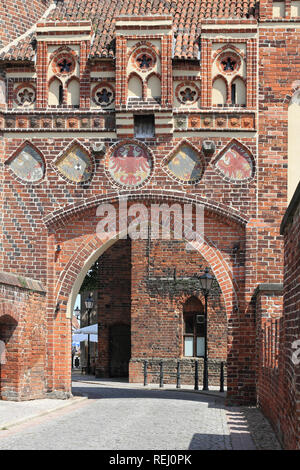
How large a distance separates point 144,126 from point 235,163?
92.8 inches

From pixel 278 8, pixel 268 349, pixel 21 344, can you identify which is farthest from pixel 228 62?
pixel 21 344

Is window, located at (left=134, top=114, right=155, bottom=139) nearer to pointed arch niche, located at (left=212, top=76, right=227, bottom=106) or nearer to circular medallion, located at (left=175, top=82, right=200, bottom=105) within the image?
circular medallion, located at (left=175, top=82, right=200, bottom=105)

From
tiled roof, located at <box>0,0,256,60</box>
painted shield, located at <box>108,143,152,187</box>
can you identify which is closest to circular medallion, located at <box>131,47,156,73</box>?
tiled roof, located at <box>0,0,256,60</box>

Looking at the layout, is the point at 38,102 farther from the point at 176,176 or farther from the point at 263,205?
the point at 263,205

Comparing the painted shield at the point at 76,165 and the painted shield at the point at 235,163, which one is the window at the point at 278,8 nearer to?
the painted shield at the point at 235,163

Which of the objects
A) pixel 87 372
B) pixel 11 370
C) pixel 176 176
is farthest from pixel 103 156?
pixel 87 372

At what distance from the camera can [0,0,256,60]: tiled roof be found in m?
22.1

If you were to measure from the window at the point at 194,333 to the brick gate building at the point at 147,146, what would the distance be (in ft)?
35.2

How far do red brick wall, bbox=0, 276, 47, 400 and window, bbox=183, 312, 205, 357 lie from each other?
38.8 ft

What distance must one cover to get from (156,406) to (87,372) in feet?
70.1

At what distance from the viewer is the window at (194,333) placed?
32.4 meters

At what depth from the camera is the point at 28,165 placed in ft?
72.7

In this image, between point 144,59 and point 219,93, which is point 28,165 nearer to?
point 144,59
